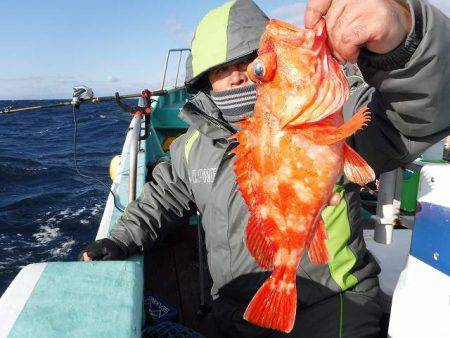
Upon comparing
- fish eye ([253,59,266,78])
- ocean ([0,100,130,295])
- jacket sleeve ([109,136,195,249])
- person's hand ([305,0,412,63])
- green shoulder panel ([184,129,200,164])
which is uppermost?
person's hand ([305,0,412,63])

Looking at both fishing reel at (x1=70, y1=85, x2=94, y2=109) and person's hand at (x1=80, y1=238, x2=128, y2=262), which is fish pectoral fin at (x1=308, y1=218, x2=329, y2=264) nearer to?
person's hand at (x1=80, y1=238, x2=128, y2=262)

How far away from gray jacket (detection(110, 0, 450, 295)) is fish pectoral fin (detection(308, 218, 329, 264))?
58 centimetres

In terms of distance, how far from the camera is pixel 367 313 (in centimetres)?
213

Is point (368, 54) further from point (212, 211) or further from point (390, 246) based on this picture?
point (390, 246)

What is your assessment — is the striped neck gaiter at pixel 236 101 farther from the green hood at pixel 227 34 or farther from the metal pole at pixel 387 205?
the metal pole at pixel 387 205

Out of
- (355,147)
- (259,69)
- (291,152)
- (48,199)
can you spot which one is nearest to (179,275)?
(355,147)

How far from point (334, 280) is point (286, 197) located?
931mm

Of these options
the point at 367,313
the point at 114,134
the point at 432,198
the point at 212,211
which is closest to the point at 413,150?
the point at 432,198

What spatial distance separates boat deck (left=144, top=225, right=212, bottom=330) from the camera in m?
3.64

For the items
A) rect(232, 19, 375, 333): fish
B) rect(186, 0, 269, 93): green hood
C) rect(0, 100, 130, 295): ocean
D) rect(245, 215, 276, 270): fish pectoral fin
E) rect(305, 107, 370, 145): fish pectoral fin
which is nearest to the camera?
rect(305, 107, 370, 145): fish pectoral fin

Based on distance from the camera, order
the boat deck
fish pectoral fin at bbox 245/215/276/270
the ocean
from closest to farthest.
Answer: fish pectoral fin at bbox 245/215/276/270, the boat deck, the ocean

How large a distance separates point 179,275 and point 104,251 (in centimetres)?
189

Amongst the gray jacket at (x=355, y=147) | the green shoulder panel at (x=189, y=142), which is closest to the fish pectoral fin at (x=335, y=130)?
the gray jacket at (x=355, y=147)

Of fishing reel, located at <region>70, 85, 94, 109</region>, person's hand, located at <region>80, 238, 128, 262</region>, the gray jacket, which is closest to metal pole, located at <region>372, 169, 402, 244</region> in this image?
the gray jacket
